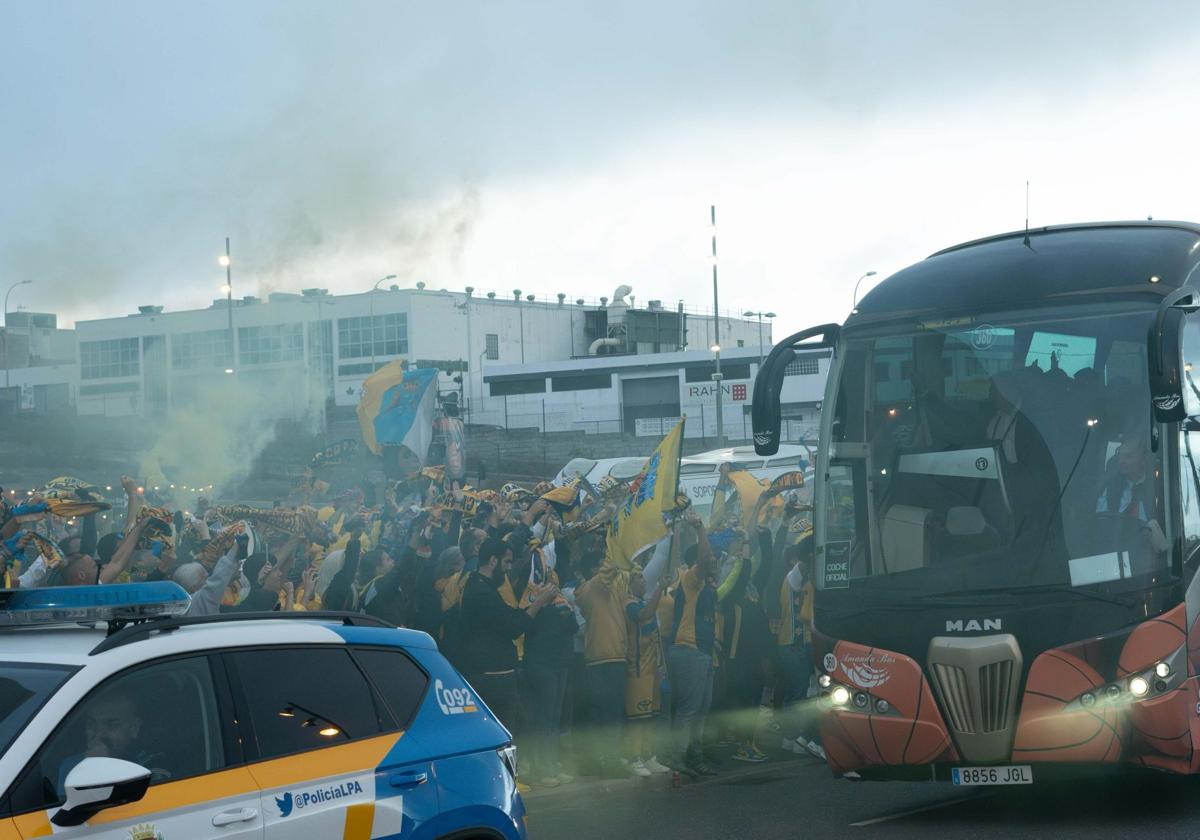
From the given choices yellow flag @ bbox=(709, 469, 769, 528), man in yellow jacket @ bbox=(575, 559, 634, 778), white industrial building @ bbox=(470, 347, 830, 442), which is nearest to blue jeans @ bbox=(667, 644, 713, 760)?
man in yellow jacket @ bbox=(575, 559, 634, 778)

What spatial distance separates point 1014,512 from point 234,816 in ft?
19.9

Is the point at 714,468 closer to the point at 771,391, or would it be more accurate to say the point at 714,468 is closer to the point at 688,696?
the point at 688,696

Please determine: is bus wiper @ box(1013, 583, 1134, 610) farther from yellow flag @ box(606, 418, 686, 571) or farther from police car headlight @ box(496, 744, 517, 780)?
yellow flag @ box(606, 418, 686, 571)

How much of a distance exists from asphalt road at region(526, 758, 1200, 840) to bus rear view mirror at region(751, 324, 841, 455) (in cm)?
275

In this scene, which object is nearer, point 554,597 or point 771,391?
point 771,391

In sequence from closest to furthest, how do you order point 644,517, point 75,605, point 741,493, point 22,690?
1. point 22,690
2. point 75,605
3. point 644,517
4. point 741,493

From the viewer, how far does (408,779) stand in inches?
211

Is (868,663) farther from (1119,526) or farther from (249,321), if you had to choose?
(249,321)

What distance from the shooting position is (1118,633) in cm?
859

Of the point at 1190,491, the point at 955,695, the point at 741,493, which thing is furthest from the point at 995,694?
the point at 741,493

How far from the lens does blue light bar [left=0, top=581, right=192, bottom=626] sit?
16.6ft

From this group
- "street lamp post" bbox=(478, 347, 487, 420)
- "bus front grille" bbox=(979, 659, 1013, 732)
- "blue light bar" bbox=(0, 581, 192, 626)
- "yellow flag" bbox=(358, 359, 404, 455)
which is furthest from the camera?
"street lamp post" bbox=(478, 347, 487, 420)

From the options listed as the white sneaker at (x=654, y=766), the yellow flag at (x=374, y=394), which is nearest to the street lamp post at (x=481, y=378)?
the yellow flag at (x=374, y=394)

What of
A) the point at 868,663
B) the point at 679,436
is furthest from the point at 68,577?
the point at 679,436
